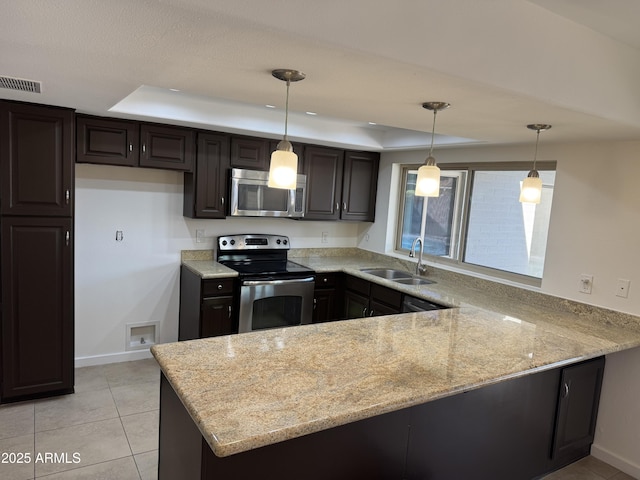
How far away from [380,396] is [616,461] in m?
2.27

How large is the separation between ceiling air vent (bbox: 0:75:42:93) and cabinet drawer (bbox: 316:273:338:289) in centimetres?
260

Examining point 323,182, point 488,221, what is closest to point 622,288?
point 488,221

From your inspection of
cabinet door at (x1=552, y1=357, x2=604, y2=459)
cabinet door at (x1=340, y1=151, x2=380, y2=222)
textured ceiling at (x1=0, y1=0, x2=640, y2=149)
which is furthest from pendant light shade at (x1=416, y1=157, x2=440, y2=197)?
cabinet door at (x1=340, y1=151, x2=380, y2=222)

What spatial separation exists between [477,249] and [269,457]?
295 cm

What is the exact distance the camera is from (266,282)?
147 inches

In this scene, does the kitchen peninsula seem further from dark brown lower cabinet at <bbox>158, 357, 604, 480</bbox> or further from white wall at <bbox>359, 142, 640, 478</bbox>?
white wall at <bbox>359, 142, 640, 478</bbox>

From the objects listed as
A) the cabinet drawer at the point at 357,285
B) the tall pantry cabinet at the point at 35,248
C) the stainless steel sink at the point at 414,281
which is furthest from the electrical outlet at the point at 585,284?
the tall pantry cabinet at the point at 35,248

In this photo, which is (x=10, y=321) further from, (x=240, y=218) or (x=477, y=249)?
(x=477, y=249)

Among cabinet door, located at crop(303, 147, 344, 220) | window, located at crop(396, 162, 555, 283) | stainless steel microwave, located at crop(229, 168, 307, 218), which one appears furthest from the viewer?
cabinet door, located at crop(303, 147, 344, 220)

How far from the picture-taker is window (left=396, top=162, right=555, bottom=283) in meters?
3.46

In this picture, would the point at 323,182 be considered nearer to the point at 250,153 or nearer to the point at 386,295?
the point at 250,153

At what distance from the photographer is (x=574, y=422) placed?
104 inches

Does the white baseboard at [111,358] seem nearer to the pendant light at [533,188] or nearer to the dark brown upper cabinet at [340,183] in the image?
the dark brown upper cabinet at [340,183]

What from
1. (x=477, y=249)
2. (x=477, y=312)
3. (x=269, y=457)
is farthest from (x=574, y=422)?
(x=269, y=457)
